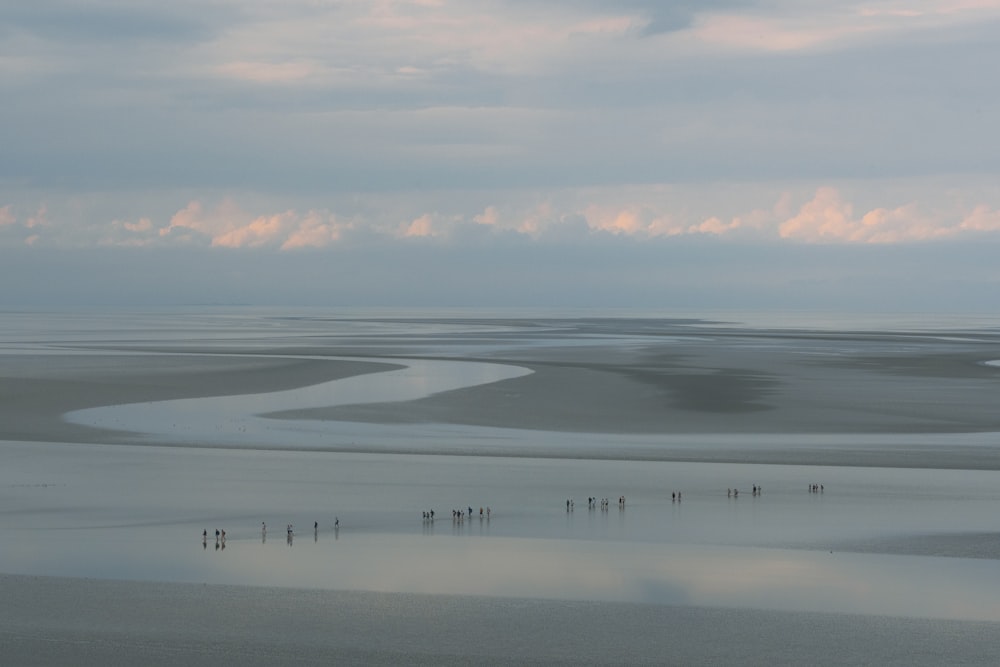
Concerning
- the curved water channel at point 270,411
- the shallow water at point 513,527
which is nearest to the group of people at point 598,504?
the shallow water at point 513,527

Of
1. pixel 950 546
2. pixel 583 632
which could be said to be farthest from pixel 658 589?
pixel 950 546

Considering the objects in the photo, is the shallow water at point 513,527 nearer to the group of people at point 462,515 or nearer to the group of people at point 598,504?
the group of people at point 462,515

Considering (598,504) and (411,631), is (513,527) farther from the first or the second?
(411,631)

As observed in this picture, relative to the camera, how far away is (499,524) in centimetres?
3325

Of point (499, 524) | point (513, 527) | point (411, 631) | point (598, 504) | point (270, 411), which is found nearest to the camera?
point (411, 631)

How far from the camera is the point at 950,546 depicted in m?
30.5

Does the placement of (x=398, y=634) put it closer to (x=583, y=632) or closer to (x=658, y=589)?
(x=583, y=632)

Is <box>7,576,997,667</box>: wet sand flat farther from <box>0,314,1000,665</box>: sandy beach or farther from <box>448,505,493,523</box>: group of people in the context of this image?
<box>448,505,493,523</box>: group of people

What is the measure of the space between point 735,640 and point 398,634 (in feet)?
20.7

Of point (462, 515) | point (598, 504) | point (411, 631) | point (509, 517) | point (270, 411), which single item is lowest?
point (270, 411)

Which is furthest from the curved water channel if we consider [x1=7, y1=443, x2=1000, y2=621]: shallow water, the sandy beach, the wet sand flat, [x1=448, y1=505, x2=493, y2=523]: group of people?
the wet sand flat

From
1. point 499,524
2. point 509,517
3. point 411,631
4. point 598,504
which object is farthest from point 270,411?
point 411,631

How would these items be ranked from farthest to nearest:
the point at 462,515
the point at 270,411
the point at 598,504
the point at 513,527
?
the point at 270,411 → the point at 598,504 → the point at 462,515 → the point at 513,527

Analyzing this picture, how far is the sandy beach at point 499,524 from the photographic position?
74.0 ft
